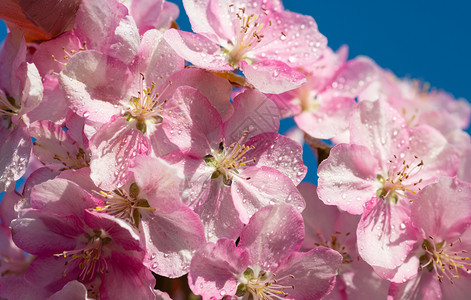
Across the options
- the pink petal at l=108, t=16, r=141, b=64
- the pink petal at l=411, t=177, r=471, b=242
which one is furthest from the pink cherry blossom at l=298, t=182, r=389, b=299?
the pink petal at l=108, t=16, r=141, b=64

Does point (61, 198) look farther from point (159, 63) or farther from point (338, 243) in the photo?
point (338, 243)

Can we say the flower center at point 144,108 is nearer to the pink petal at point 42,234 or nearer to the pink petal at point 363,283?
the pink petal at point 42,234

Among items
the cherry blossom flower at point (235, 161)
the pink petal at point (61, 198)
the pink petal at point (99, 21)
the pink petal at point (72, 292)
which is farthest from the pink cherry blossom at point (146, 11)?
the pink petal at point (72, 292)

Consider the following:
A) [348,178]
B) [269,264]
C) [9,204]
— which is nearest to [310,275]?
[269,264]

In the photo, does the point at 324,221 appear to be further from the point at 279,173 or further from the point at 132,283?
the point at 132,283

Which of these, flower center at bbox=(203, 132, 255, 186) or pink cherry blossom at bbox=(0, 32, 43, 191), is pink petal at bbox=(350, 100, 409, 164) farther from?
pink cherry blossom at bbox=(0, 32, 43, 191)

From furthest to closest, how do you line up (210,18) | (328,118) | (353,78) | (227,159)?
(353,78) → (328,118) → (210,18) → (227,159)
